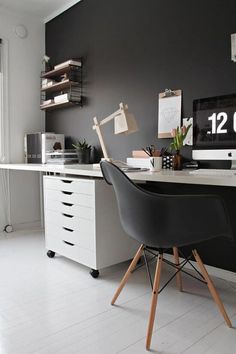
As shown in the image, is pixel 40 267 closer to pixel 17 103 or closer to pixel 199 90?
pixel 199 90

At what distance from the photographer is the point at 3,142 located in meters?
3.32

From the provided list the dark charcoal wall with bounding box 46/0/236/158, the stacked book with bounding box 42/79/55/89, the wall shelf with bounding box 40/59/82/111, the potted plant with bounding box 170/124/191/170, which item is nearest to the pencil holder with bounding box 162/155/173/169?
the potted plant with bounding box 170/124/191/170

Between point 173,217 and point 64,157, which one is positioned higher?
point 64,157

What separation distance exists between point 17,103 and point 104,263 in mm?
2163

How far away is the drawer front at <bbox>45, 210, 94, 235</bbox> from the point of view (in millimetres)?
2037

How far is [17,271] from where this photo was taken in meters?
2.18

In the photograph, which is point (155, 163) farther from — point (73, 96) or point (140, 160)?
point (73, 96)

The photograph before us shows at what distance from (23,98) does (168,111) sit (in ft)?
6.18

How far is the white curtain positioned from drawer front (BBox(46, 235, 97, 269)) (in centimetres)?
115

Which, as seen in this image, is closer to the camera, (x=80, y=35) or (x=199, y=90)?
(x=199, y=90)

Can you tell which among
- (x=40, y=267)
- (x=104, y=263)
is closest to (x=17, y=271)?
(x=40, y=267)

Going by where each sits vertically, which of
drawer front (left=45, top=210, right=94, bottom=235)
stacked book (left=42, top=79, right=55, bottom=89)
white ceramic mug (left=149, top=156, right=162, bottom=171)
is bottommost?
drawer front (left=45, top=210, right=94, bottom=235)

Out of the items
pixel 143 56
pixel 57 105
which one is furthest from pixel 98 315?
pixel 57 105

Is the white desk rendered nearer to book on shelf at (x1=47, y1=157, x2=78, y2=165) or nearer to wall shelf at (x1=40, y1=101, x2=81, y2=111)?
book on shelf at (x1=47, y1=157, x2=78, y2=165)
